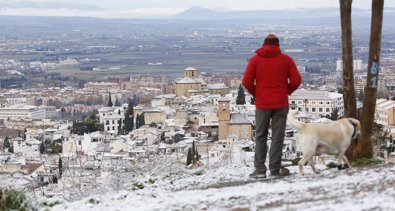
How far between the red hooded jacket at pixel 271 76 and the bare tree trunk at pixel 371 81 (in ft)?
3.85

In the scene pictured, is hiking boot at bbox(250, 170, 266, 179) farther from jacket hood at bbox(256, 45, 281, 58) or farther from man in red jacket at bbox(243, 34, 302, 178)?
jacket hood at bbox(256, 45, 281, 58)

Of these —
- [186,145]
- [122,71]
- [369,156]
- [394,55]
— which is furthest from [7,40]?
[369,156]

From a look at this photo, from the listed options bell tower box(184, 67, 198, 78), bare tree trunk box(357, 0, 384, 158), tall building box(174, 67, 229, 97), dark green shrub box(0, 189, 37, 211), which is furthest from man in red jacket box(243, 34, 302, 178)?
bell tower box(184, 67, 198, 78)

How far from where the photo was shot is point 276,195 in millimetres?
6672

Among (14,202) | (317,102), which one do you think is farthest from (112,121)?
(14,202)

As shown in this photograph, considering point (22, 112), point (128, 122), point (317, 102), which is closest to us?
point (128, 122)

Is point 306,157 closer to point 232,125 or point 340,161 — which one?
point 340,161

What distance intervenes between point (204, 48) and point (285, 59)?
150657 millimetres

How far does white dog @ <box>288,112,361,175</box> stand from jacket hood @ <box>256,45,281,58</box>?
563 mm

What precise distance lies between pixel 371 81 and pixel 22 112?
249ft

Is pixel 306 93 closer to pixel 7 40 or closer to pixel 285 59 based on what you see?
pixel 285 59

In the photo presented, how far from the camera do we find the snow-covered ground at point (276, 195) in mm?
6145

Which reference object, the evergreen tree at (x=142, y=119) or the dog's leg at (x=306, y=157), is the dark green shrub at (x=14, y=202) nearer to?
the dog's leg at (x=306, y=157)

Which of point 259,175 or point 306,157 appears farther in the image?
point 259,175
